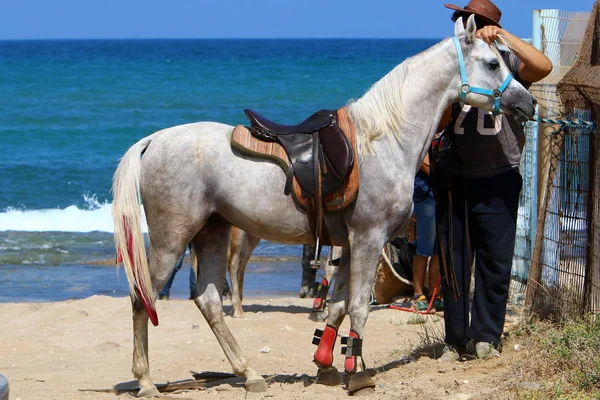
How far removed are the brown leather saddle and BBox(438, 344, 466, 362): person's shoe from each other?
131 centimetres

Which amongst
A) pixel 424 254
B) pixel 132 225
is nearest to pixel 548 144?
pixel 424 254

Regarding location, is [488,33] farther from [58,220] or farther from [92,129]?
[92,129]

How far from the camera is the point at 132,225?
5707 millimetres

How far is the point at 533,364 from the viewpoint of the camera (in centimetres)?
536

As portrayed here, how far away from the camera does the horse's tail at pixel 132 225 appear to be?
18.6ft

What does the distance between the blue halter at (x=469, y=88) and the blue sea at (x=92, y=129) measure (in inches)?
186

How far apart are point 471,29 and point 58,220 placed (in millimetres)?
14226

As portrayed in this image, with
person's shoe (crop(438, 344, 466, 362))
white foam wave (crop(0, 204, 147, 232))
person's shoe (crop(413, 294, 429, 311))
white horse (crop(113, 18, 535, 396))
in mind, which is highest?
white horse (crop(113, 18, 535, 396))

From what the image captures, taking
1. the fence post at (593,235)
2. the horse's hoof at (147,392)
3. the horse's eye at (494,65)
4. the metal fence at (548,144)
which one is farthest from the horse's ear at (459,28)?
the horse's hoof at (147,392)

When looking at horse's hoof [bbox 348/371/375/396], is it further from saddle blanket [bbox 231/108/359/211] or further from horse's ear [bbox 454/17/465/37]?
horse's ear [bbox 454/17/465/37]

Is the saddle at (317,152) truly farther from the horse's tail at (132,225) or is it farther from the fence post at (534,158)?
the fence post at (534,158)

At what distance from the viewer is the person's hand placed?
5.54 meters

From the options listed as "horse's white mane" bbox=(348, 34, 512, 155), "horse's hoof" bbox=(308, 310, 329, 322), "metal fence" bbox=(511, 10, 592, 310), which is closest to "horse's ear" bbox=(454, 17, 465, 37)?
"horse's white mane" bbox=(348, 34, 512, 155)

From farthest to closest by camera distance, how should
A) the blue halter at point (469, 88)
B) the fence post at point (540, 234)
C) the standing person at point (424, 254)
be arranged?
the standing person at point (424, 254) < the fence post at point (540, 234) < the blue halter at point (469, 88)
